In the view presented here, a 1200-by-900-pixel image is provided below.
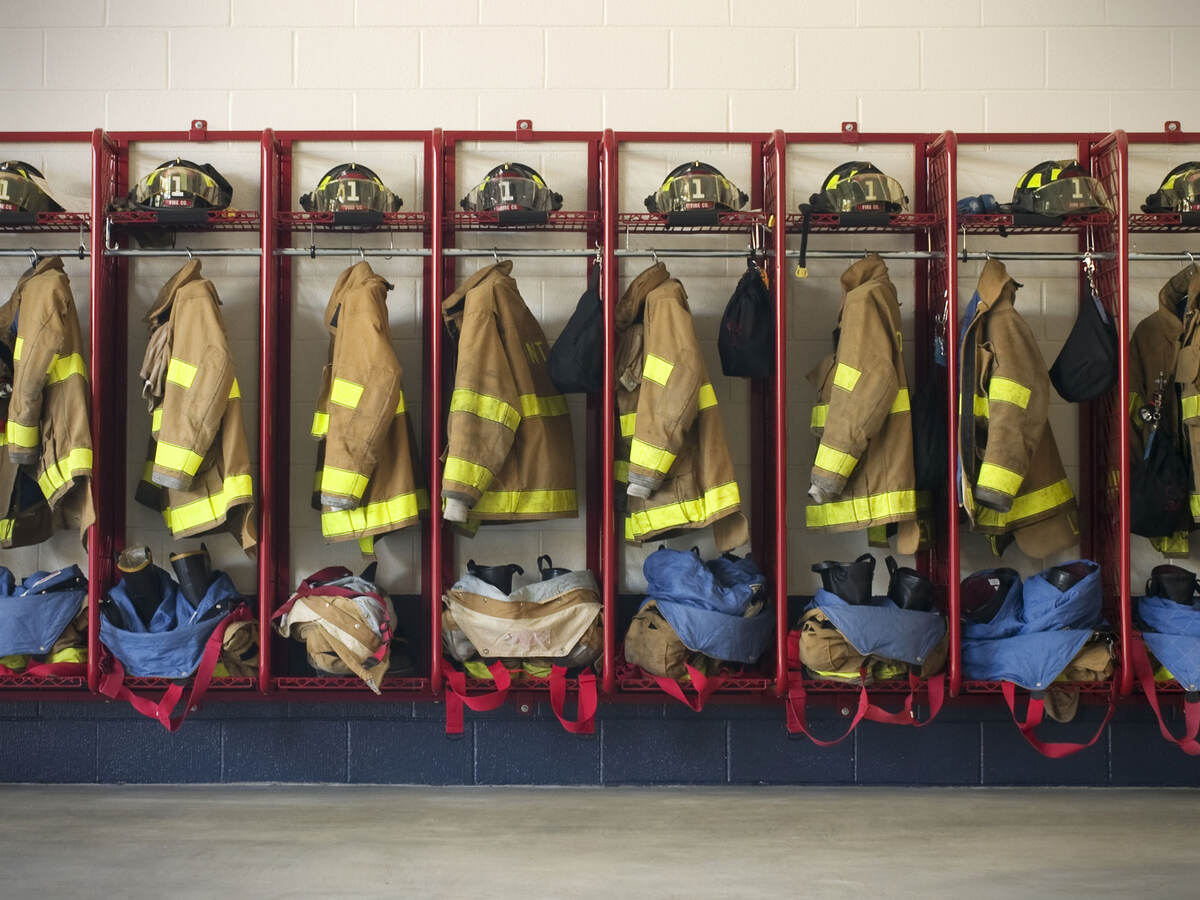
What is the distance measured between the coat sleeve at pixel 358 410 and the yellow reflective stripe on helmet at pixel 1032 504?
2004mm

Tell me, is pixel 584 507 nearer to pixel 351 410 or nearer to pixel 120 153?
pixel 351 410

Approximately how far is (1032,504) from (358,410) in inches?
89.2

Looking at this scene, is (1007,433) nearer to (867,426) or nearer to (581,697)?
(867,426)

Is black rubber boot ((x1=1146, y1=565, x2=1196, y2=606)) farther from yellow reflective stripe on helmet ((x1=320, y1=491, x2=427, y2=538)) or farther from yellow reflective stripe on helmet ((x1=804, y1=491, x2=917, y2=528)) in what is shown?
yellow reflective stripe on helmet ((x1=320, y1=491, x2=427, y2=538))

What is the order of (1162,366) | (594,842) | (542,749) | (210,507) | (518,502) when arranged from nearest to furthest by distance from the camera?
(594,842) → (210,507) → (518,502) → (1162,366) → (542,749)

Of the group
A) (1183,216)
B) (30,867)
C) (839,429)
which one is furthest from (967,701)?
(30,867)

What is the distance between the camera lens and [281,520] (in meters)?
4.01

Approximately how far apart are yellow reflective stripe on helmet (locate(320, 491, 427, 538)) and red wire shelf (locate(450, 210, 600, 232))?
953 millimetres

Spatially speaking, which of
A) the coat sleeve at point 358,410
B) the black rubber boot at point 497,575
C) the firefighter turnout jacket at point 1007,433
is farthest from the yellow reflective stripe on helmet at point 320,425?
the firefighter turnout jacket at point 1007,433

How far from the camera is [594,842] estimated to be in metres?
3.26

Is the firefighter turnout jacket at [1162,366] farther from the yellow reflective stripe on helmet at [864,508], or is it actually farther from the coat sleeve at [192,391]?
the coat sleeve at [192,391]

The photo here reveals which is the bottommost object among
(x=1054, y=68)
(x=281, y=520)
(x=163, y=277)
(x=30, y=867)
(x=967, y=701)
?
(x=30, y=867)

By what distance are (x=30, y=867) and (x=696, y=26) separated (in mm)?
3478

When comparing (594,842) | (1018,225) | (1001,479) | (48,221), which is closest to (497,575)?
(594,842)
